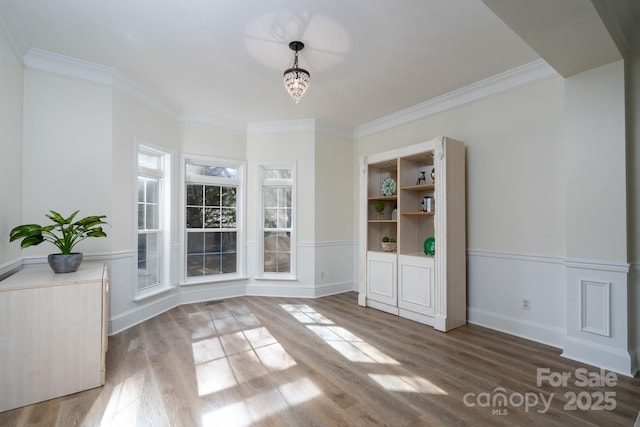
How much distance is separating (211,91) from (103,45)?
1.21 m

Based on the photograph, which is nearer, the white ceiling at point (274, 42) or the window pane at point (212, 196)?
the white ceiling at point (274, 42)

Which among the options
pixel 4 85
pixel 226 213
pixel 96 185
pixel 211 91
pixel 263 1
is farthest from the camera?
pixel 226 213

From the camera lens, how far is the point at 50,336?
2.22 metres

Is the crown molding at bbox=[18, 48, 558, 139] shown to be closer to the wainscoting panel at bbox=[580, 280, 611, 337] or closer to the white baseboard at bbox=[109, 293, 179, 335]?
the wainscoting panel at bbox=[580, 280, 611, 337]

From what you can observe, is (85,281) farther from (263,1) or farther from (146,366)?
(263,1)

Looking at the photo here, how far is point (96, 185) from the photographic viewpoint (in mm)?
3338

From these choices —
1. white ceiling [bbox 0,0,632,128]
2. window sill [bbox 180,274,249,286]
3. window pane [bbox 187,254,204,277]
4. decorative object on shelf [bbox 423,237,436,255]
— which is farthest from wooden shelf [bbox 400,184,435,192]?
window pane [bbox 187,254,204,277]

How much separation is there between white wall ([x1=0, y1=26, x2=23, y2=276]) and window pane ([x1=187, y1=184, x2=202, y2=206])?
1964 millimetres

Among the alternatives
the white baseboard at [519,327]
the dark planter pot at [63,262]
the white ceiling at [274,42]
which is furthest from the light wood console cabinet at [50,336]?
the white baseboard at [519,327]

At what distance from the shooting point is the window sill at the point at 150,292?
12.4 ft

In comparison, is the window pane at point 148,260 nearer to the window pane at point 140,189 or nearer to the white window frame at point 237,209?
the white window frame at point 237,209

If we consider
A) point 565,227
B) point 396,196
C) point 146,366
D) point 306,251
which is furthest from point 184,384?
point 565,227

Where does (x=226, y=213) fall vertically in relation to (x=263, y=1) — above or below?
below

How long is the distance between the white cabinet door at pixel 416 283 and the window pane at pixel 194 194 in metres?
3.12
